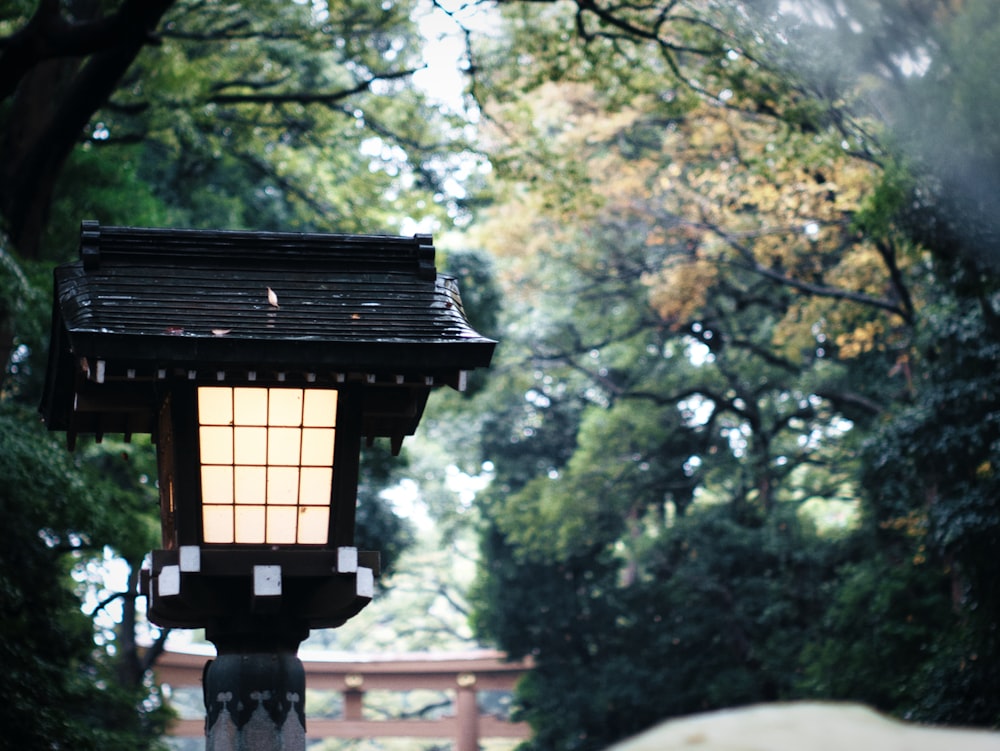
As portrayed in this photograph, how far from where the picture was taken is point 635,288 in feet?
64.3

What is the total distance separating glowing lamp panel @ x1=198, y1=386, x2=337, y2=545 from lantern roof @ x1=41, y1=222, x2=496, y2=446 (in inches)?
5.6

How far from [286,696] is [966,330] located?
27.6ft

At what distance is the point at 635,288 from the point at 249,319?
14.9 meters

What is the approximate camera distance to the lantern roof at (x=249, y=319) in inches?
197

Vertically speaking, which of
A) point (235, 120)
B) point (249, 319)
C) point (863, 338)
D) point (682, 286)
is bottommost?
point (249, 319)

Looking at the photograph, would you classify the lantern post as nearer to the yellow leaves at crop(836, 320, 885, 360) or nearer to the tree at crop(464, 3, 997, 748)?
the tree at crop(464, 3, 997, 748)

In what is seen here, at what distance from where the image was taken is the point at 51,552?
9.10 metres

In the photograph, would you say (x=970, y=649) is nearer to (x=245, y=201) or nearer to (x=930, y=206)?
(x=930, y=206)

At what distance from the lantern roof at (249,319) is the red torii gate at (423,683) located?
18.5 m

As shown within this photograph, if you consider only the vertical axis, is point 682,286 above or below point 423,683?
above

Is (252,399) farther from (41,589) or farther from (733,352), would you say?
(733,352)

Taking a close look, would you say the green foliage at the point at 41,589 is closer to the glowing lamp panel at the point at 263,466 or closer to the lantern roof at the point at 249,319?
the lantern roof at the point at 249,319

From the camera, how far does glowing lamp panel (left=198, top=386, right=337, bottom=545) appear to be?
5.12 m

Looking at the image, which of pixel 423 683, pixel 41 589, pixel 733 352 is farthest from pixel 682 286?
pixel 41 589
